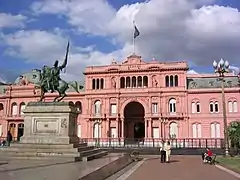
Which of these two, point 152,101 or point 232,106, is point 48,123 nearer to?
point 152,101

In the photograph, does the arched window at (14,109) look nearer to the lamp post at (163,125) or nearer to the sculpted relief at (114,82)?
the sculpted relief at (114,82)

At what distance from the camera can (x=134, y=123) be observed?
6291cm

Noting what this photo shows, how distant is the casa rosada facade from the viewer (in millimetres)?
57625

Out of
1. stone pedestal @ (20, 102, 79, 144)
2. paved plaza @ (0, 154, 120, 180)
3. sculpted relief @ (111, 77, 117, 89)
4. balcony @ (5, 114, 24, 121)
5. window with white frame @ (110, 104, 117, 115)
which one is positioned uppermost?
sculpted relief @ (111, 77, 117, 89)

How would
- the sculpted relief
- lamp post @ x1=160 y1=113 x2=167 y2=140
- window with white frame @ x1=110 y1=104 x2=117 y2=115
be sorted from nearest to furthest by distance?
lamp post @ x1=160 y1=113 x2=167 y2=140 < window with white frame @ x1=110 y1=104 x2=117 y2=115 < the sculpted relief

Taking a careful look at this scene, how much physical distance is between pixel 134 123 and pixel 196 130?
12.6m

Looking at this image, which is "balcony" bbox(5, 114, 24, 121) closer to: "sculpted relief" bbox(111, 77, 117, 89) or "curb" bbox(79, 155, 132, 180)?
"sculpted relief" bbox(111, 77, 117, 89)

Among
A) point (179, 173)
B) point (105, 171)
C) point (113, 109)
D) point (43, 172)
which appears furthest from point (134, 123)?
point (43, 172)

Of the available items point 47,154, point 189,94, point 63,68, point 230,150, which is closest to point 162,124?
point 189,94

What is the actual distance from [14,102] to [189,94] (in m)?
38.2

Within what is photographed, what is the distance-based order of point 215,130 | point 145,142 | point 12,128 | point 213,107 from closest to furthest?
1. point 145,142
2. point 215,130
3. point 213,107
4. point 12,128

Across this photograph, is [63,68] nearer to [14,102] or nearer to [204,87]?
[204,87]

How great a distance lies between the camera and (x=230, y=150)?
29.4 metres

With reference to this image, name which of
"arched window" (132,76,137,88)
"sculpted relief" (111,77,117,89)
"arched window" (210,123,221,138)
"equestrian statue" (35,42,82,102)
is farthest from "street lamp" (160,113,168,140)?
"equestrian statue" (35,42,82,102)
